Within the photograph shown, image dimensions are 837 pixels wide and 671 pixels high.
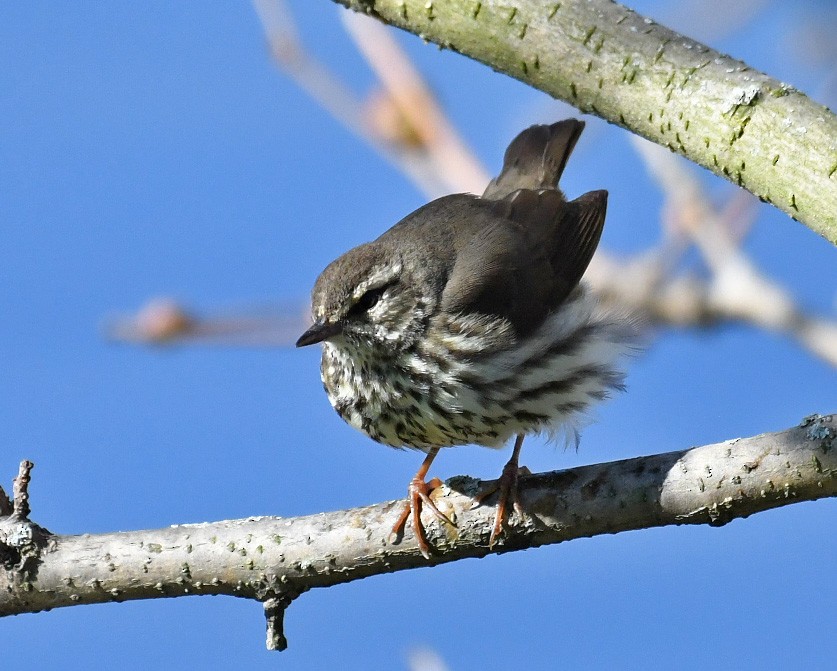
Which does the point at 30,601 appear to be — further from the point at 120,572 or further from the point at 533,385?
the point at 533,385

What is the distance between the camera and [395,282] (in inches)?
192

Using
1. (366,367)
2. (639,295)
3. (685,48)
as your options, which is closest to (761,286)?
(639,295)

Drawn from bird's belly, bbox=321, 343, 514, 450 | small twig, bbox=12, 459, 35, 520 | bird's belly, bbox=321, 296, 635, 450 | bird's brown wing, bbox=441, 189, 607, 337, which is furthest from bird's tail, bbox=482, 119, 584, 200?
small twig, bbox=12, 459, 35, 520

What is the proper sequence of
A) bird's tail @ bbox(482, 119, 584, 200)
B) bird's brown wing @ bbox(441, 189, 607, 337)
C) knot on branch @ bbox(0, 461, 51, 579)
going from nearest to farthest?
knot on branch @ bbox(0, 461, 51, 579)
bird's brown wing @ bbox(441, 189, 607, 337)
bird's tail @ bbox(482, 119, 584, 200)

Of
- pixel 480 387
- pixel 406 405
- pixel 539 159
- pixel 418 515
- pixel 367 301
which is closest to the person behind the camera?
pixel 418 515

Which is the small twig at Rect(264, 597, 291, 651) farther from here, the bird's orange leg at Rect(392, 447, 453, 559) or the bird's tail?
the bird's tail

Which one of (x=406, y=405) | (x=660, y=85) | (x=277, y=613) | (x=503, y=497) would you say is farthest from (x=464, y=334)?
(x=660, y=85)

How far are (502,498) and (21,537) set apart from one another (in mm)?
1787

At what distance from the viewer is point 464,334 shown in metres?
4.73

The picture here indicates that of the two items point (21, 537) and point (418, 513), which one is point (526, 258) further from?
point (21, 537)

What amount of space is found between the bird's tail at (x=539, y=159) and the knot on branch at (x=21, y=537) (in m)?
3.07

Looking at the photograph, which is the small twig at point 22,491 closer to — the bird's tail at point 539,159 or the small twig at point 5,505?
the small twig at point 5,505

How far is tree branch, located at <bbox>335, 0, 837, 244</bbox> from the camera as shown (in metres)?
2.93

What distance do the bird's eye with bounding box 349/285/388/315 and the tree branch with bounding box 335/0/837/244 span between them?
1547 millimetres
